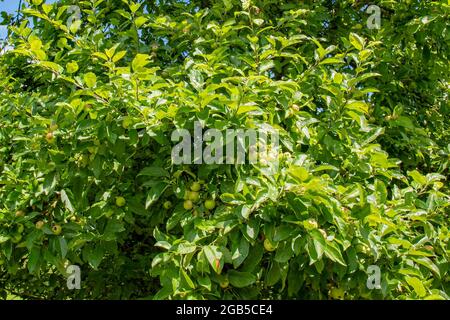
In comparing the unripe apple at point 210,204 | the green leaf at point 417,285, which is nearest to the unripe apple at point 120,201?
the unripe apple at point 210,204

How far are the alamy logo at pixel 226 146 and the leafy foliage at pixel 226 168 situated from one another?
0.13ft

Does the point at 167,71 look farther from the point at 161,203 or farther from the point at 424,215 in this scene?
the point at 424,215

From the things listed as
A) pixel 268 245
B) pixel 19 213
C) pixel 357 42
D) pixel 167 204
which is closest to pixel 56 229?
pixel 19 213

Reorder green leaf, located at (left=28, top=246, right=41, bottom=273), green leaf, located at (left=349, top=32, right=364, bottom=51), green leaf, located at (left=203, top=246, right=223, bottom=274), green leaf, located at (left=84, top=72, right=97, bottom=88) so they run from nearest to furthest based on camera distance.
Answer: green leaf, located at (left=203, top=246, right=223, bottom=274)
green leaf, located at (left=84, top=72, right=97, bottom=88)
green leaf, located at (left=28, top=246, right=41, bottom=273)
green leaf, located at (left=349, top=32, right=364, bottom=51)

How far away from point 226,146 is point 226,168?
5.2 inches

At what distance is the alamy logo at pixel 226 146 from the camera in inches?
88.2

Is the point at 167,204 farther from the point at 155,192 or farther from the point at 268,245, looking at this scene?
the point at 268,245

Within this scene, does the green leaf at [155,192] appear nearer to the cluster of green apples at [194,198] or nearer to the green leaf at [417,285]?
the cluster of green apples at [194,198]

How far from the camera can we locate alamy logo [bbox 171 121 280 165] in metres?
2.24

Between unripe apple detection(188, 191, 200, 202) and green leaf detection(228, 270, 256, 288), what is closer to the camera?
green leaf detection(228, 270, 256, 288)

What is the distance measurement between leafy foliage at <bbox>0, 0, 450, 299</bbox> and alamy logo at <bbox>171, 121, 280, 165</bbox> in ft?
0.13

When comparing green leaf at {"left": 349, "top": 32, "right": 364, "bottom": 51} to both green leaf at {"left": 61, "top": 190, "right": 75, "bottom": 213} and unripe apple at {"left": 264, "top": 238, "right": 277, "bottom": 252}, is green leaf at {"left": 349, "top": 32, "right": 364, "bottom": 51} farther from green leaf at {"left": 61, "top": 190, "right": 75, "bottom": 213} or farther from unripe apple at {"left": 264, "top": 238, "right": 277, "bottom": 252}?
green leaf at {"left": 61, "top": 190, "right": 75, "bottom": 213}

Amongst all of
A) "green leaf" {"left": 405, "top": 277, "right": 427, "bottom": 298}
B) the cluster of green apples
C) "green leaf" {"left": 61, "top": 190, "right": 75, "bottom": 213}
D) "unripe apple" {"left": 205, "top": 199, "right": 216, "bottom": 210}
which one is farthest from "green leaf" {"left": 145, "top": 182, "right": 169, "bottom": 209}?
"green leaf" {"left": 405, "top": 277, "right": 427, "bottom": 298}

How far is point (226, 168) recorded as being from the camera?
2367 millimetres
